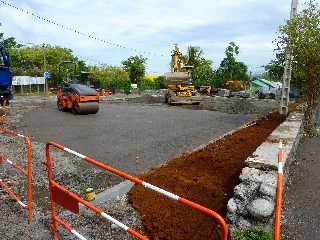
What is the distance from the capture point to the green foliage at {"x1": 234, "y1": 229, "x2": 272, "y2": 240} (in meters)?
4.35

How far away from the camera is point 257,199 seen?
4.71m

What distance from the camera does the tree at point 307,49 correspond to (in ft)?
41.3

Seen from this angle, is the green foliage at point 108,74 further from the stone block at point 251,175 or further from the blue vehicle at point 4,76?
the stone block at point 251,175

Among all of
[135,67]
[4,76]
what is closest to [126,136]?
[4,76]

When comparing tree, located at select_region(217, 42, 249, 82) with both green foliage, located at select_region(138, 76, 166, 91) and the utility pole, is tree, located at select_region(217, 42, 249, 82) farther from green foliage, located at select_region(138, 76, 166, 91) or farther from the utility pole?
the utility pole

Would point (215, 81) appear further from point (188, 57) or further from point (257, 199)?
point (257, 199)

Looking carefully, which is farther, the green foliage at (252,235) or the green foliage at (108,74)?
the green foliage at (108,74)

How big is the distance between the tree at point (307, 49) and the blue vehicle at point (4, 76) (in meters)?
14.2

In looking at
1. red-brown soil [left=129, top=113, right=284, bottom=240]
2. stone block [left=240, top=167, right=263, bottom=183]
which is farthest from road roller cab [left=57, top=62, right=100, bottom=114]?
stone block [left=240, top=167, right=263, bottom=183]

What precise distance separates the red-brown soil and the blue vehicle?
14264mm

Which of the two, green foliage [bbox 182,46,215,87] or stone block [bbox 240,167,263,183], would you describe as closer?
stone block [bbox 240,167,263,183]

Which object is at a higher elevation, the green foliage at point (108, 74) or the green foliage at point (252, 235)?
the green foliage at point (108, 74)

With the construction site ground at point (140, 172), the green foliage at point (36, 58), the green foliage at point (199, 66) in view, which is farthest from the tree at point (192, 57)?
the construction site ground at point (140, 172)

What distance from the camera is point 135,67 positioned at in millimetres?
53438
